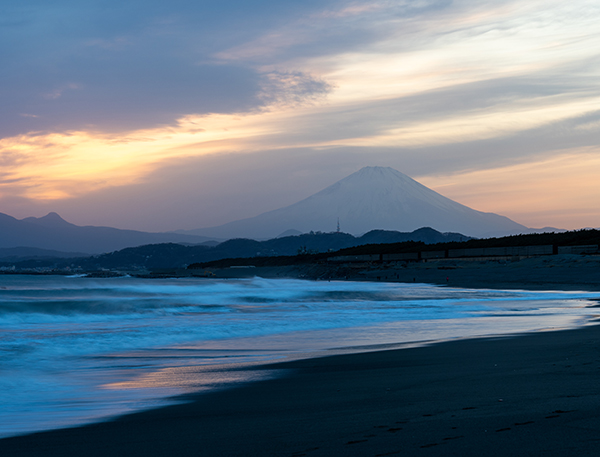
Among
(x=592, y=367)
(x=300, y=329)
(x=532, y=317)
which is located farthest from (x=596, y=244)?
(x=592, y=367)

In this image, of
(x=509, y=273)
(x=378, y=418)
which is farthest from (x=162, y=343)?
(x=509, y=273)

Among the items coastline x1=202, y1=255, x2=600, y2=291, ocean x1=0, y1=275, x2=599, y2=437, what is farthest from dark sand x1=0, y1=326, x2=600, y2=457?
coastline x1=202, y1=255, x2=600, y2=291

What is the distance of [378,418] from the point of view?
4887mm

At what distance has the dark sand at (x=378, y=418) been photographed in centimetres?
400

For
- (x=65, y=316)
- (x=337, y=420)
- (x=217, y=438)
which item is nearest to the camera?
(x=217, y=438)

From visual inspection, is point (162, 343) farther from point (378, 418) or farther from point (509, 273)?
point (509, 273)

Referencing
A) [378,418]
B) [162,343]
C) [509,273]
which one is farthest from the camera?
[509,273]

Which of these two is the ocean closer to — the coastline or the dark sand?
the dark sand

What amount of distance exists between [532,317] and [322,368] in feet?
35.3

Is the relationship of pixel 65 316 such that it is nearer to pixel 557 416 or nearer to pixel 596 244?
pixel 557 416

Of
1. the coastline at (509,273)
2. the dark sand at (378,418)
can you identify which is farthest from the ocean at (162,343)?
the coastline at (509,273)

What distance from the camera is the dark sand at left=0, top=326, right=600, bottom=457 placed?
157 inches

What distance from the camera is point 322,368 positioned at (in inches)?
324

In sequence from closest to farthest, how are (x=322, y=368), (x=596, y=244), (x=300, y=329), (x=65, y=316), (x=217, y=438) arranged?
1. (x=217, y=438)
2. (x=322, y=368)
3. (x=300, y=329)
4. (x=65, y=316)
5. (x=596, y=244)
